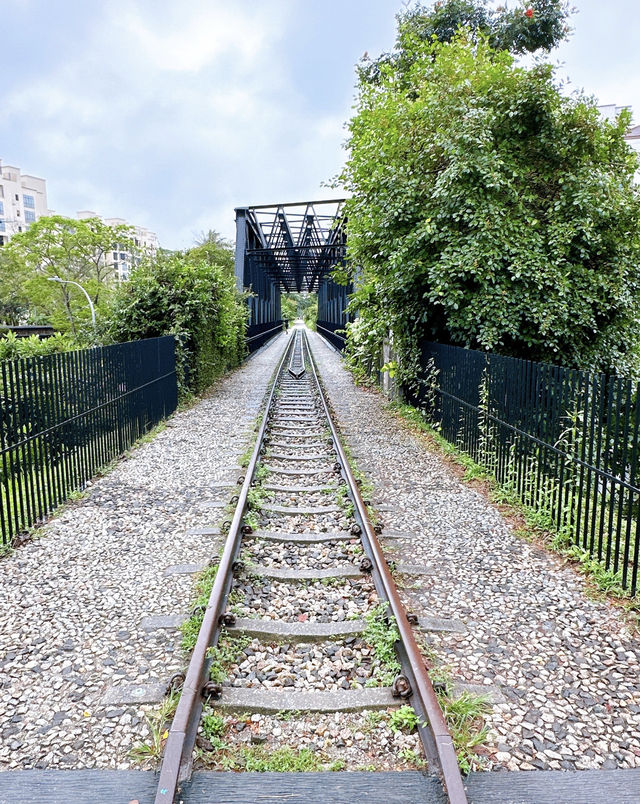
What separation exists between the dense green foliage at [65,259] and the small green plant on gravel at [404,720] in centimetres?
3320

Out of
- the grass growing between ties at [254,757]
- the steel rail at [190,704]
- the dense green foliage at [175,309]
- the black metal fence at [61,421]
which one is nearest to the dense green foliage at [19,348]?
the dense green foliage at [175,309]

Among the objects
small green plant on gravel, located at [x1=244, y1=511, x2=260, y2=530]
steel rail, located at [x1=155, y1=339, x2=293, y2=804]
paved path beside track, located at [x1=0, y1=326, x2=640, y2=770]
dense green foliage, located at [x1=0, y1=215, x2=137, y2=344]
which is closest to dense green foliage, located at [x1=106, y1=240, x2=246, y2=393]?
paved path beside track, located at [x1=0, y1=326, x2=640, y2=770]

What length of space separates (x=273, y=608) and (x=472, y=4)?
2191 cm

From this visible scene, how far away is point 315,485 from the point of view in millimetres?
6676

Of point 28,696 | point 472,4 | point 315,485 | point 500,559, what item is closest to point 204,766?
point 28,696

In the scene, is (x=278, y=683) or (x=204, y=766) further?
(x=278, y=683)

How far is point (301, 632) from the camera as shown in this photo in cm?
358

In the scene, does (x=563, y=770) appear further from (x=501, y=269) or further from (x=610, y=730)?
(x=501, y=269)

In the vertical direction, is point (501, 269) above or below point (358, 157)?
below

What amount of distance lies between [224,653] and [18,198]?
102m

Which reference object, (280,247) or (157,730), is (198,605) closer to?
(157,730)

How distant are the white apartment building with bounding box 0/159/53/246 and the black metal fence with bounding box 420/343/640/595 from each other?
87734 mm

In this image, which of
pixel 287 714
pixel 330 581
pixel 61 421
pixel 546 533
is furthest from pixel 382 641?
pixel 61 421

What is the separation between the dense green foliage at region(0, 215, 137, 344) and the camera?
3434 cm
